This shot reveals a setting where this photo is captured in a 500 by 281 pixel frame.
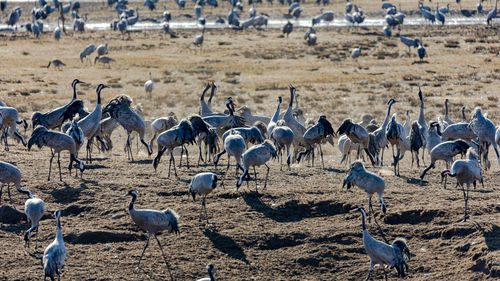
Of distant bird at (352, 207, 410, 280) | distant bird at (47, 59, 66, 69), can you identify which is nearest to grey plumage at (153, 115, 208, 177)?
distant bird at (352, 207, 410, 280)

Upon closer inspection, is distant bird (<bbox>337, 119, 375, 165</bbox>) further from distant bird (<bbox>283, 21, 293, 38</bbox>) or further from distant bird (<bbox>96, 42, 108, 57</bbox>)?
distant bird (<bbox>283, 21, 293, 38</bbox>)

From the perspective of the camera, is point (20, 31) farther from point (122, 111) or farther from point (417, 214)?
point (417, 214)

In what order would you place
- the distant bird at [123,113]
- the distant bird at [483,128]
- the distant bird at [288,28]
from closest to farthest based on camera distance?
1. the distant bird at [483,128]
2. the distant bird at [123,113]
3. the distant bird at [288,28]

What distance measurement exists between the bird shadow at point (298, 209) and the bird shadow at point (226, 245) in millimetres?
1048

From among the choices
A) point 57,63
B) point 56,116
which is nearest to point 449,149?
point 56,116

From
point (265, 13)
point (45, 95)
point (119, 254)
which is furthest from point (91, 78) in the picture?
point (265, 13)

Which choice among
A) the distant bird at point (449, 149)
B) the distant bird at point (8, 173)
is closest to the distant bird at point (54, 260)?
the distant bird at point (8, 173)

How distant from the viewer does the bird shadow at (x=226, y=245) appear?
943cm

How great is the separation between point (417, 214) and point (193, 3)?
2331 inches

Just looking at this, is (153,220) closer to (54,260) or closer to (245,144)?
(54,260)

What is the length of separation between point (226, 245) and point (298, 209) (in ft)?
5.65

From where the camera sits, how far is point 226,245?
966 centimetres

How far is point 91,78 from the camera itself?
29.2 metres

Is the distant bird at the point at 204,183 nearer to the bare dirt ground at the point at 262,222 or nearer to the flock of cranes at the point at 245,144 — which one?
the flock of cranes at the point at 245,144
